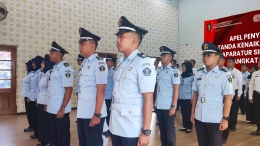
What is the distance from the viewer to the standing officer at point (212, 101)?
2094mm

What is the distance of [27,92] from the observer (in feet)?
14.2

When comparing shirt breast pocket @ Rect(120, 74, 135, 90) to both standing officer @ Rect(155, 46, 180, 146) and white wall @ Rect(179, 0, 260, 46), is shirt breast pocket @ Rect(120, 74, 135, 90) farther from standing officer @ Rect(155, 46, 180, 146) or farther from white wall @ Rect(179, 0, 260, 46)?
white wall @ Rect(179, 0, 260, 46)

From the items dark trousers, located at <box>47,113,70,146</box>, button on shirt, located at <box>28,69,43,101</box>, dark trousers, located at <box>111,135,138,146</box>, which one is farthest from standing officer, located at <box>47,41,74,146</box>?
button on shirt, located at <box>28,69,43,101</box>

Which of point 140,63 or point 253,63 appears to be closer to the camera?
point 140,63

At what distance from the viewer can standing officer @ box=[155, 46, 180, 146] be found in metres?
2.83

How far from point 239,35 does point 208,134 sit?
6681mm

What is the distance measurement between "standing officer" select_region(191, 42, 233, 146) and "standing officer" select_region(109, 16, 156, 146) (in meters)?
1.01

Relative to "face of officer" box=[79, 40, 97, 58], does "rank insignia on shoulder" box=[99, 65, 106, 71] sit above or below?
below

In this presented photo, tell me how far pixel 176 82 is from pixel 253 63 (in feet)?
18.7

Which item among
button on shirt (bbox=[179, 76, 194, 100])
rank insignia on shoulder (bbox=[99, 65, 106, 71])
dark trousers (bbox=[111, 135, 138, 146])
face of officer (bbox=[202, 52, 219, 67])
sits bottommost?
dark trousers (bbox=[111, 135, 138, 146])

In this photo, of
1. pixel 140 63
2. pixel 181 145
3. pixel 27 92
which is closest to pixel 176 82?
pixel 181 145

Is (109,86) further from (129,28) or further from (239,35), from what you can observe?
(239,35)

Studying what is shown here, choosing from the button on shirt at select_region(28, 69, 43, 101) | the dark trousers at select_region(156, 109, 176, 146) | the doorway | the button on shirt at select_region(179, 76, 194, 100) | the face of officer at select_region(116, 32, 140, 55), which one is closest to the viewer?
the face of officer at select_region(116, 32, 140, 55)

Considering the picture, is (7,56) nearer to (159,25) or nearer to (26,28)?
(26,28)
